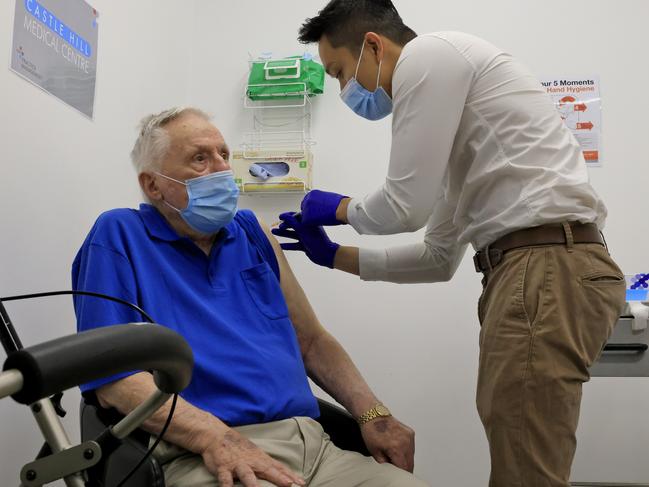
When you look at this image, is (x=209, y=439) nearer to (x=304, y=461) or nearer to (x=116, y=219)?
(x=304, y=461)

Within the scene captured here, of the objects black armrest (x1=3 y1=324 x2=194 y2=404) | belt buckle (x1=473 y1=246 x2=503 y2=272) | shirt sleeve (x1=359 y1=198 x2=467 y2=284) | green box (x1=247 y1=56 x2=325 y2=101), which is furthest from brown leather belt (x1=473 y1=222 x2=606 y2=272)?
green box (x1=247 y1=56 x2=325 y2=101)

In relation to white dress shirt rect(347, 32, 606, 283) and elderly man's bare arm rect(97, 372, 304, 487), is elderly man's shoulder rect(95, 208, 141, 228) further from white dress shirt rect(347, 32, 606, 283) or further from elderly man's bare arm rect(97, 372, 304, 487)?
white dress shirt rect(347, 32, 606, 283)

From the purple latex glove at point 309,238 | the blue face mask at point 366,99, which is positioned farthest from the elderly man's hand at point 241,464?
the blue face mask at point 366,99

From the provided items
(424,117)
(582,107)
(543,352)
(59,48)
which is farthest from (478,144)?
(582,107)

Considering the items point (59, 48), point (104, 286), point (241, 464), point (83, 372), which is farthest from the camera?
point (59, 48)

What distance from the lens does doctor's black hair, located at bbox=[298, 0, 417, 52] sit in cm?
149

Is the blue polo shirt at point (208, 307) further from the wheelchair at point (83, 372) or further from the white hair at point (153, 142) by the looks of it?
the wheelchair at point (83, 372)

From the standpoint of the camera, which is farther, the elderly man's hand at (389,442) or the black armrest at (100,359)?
the elderly man's hand at (389,442)

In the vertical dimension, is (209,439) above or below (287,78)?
below

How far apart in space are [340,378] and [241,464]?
0.46 meters

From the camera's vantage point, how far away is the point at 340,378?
1.47 metres

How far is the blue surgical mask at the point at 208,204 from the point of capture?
140 centimetres

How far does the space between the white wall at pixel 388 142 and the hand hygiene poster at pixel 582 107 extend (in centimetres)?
4

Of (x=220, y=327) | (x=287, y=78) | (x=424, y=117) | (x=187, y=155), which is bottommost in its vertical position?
(x=220, y=327)
